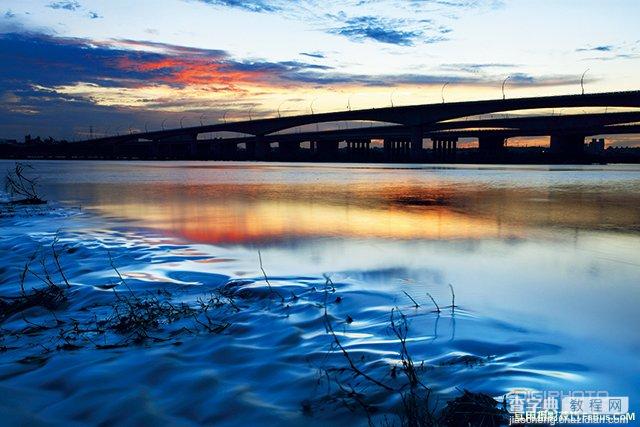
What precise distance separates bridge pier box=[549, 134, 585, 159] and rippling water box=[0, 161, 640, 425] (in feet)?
302

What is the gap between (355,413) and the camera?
3.41m

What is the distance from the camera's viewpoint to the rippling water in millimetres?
3639

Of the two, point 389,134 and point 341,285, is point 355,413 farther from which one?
point 389,134

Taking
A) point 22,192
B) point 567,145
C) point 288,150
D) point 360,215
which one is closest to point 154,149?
point 288,150

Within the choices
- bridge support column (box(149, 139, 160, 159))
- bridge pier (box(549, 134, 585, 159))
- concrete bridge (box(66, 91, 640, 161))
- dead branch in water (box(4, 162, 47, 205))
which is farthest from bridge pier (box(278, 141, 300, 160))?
dead branch in water (box(4, 162, 47, 205))

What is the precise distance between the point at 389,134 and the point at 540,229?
326 ft

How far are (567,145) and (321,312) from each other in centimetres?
10428

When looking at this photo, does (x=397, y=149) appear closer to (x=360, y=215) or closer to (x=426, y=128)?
(x=426, y=128)

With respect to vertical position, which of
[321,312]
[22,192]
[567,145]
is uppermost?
[567,145]

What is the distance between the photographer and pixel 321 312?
18.3ft

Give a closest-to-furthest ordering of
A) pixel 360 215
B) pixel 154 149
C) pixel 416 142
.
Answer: pixel 360 215, pixel 416 142, pixel 154 149

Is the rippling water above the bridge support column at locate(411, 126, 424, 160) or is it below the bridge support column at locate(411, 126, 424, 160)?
below

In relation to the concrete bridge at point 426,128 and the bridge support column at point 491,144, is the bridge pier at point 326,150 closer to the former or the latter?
the concrete bridge at point 426,128

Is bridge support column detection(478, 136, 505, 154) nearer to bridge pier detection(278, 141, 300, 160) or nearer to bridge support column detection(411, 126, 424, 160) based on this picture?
bridge support column detection(411, 126, 424, 160)
